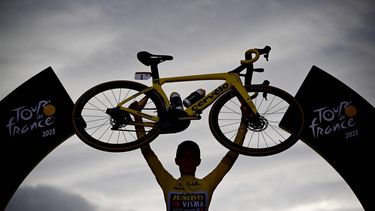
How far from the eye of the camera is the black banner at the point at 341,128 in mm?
9141

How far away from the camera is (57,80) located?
880 cm

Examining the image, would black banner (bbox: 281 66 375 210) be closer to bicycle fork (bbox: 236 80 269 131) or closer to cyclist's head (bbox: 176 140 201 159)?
bicycle fork (bbox: 236 80 269 131)

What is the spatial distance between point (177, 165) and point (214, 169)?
0.42 m

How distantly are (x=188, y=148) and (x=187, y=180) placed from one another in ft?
1.17

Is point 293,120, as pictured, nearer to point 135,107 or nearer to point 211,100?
point 211,100

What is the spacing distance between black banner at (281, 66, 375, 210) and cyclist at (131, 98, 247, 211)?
5177mm

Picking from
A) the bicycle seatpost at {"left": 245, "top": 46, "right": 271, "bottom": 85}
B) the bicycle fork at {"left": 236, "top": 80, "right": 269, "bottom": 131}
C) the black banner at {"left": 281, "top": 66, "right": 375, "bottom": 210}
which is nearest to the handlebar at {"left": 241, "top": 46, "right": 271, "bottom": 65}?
the bicycle seatpost at {"left": 245, "top": 46, "right": 271, "bottom": 85}

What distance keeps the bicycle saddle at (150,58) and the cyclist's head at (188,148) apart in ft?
4.99

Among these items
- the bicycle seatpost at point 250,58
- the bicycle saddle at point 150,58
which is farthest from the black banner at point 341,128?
the bicycle saddle at point 150,58

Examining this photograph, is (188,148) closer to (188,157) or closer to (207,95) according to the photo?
(188,157)


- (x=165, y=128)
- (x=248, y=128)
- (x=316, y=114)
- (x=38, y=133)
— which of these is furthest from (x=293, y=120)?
(x=38, y=133)

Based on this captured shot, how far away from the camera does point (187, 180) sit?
4504mm

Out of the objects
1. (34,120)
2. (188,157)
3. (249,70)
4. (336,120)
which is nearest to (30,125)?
(34,120)

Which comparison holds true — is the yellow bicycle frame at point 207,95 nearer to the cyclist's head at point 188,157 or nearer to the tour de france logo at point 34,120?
the cyclist's head at point 188,157
